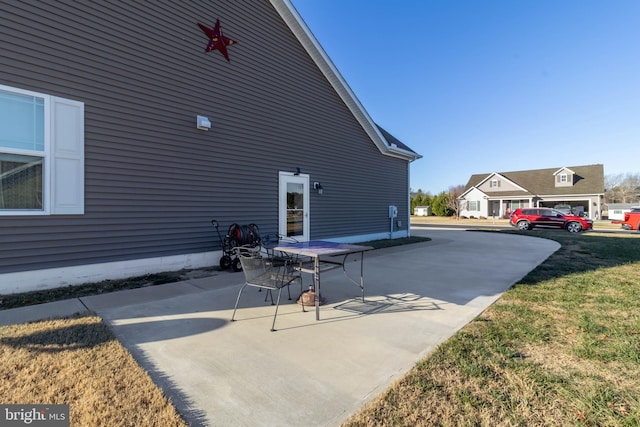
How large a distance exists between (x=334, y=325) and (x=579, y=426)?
228cm

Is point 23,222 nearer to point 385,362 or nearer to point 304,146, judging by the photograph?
point 385,362

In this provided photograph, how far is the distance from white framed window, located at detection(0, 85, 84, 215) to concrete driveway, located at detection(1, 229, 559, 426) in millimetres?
1833

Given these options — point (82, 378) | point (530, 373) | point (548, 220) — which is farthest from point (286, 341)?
point (548, 220)

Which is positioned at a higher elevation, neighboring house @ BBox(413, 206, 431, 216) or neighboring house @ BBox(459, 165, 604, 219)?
neighboring house @ BBox(459, 165, 604, 219)

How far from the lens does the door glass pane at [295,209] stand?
884cm

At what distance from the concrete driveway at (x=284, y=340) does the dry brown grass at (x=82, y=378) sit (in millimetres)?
145

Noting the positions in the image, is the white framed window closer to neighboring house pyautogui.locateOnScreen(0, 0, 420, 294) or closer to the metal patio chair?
neighboring house pyautogui.locateOnScreen(0, 0, 420, 294)

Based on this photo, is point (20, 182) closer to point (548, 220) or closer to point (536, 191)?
point (548, 220)

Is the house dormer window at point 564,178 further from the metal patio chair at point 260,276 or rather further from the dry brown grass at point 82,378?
the dry brown grass at point 82,378

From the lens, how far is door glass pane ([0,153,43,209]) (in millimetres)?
4551

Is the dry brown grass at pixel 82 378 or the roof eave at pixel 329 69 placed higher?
the roof eave at pixel 329 69

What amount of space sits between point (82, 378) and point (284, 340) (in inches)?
67.3

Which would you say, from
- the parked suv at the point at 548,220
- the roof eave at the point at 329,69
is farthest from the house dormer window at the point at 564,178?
the roof eave at the point at 329,69

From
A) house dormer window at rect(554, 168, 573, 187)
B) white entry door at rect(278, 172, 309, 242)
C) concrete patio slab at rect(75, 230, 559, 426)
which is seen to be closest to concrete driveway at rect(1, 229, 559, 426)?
concrete patio slab at rect(75, 230, 559, 426)
